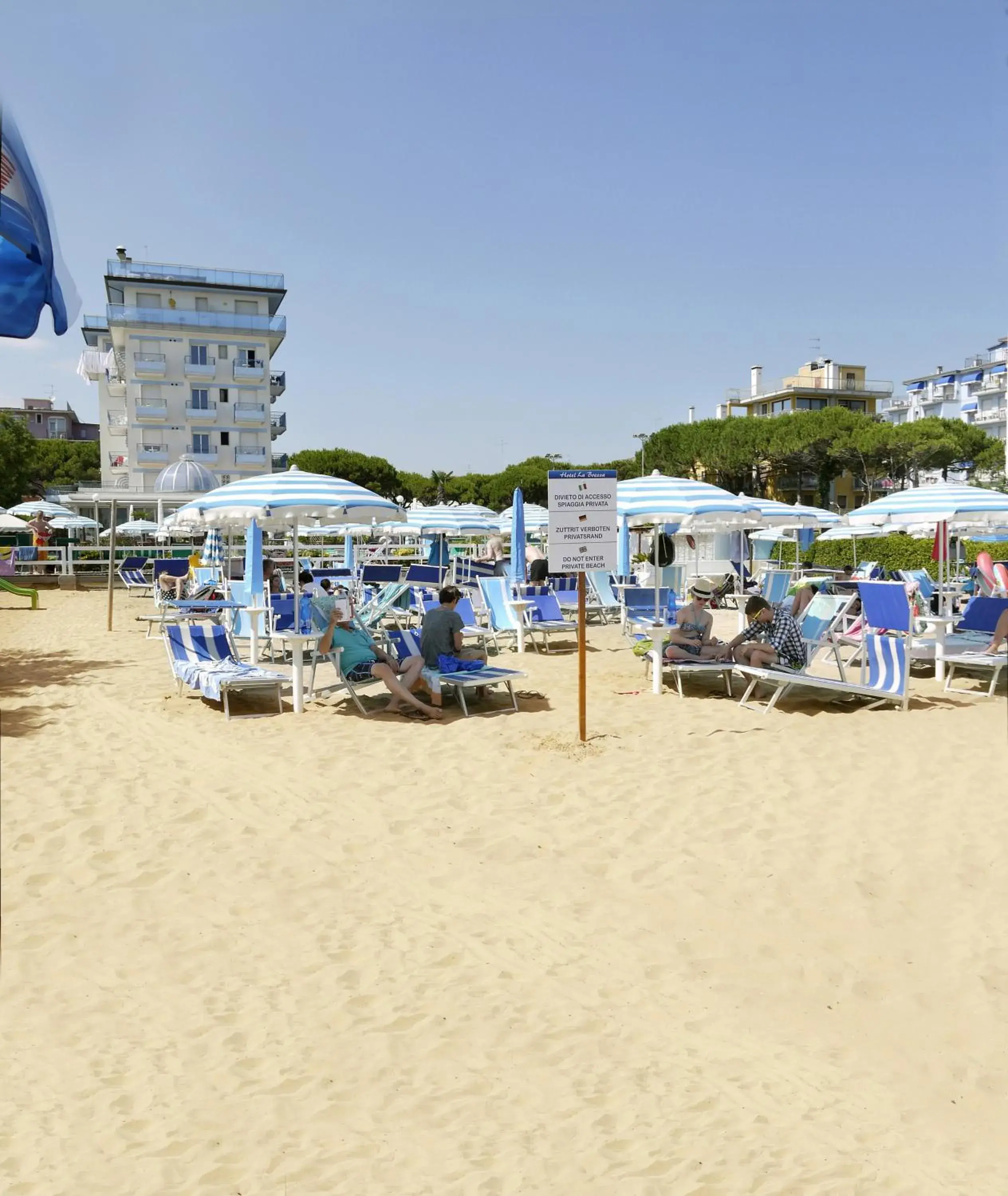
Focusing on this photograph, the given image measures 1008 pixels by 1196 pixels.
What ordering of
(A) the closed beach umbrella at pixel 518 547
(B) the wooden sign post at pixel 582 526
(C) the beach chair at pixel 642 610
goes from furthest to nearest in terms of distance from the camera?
(A) the closed beach umbrella at pixel 518 547 → (C) the beach chair at pixel 642 610 → (B) the wooden sign post at pixel 582 526

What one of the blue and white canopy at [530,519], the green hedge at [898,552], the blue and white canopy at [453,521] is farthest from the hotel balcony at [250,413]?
the blue and white canopy at [453,521]

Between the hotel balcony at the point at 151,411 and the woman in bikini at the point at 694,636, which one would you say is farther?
the hotel balcony at the point at 151,411

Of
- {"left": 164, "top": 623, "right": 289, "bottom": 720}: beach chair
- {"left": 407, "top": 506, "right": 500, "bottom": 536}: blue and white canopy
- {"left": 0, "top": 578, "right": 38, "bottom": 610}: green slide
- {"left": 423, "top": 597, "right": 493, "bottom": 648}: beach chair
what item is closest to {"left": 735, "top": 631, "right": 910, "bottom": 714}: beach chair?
{"left": 423, "top": 597, "right": 493, "bottom": 648}: beach chair

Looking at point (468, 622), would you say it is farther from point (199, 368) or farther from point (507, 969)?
point (199, 368)

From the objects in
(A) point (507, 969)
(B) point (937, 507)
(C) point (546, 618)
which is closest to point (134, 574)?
(C) point (546, 618)

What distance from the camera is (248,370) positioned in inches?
1898

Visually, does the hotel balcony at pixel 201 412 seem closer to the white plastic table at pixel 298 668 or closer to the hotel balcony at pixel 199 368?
the hotel balcony at pixel 199 368

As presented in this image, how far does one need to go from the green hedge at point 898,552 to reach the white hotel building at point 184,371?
29.9m

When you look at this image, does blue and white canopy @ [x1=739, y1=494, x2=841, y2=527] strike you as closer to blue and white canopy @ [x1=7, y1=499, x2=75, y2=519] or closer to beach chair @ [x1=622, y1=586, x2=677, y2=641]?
beach chair @ [x1=622, y1=586, x2=677, y2=641]

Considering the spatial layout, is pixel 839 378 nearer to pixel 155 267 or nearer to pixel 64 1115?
pixel 155 267

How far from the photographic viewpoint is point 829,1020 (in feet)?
10.6

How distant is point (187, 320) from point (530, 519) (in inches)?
1310

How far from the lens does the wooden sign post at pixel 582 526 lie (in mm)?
6559

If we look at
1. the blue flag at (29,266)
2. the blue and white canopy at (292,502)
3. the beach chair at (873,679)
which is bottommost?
the beach chair at (873,679)
